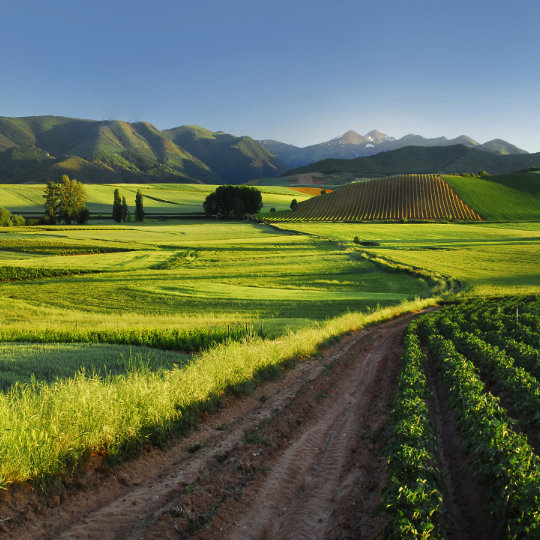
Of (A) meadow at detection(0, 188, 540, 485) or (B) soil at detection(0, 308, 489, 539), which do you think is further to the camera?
(A) meadow at detection(0, 188, 540, 485)

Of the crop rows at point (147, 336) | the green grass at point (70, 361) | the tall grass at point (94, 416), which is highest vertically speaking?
the tall grass at point (94, 416)

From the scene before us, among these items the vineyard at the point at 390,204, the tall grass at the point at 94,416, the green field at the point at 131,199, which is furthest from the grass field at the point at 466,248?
the green field at the point at 131,199

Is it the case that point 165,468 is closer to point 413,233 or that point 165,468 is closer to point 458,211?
point 413,233

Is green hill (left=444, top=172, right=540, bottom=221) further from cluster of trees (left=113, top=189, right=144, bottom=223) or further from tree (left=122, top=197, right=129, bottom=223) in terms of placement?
tree (left=122, top=197, right=129, bottom=223)

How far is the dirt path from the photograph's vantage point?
645cm

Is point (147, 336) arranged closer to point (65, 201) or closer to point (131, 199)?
point (65, 201)

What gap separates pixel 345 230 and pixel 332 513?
78157 mm

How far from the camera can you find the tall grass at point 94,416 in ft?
23.8

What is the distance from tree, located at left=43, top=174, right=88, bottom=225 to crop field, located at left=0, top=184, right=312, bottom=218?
48.9 feet

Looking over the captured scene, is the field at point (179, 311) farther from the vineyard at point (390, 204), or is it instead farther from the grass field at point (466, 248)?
the vineyard at point (390, 204)

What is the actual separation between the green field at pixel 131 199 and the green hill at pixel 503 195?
177 ft

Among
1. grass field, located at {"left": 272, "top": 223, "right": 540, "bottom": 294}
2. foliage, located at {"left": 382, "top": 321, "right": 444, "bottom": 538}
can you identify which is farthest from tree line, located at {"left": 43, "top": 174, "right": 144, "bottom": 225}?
foliage, located at {"left": 382, "top": 321, "right": 444, "bottom": 538}

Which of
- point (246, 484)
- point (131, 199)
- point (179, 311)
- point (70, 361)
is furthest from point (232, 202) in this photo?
point (246, 484)

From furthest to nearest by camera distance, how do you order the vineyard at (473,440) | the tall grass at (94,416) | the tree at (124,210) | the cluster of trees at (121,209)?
the tree at (124,210) < the cluster of trees at (121,209) < the tall grass at (94,416) < the vineyard at (473,440)
